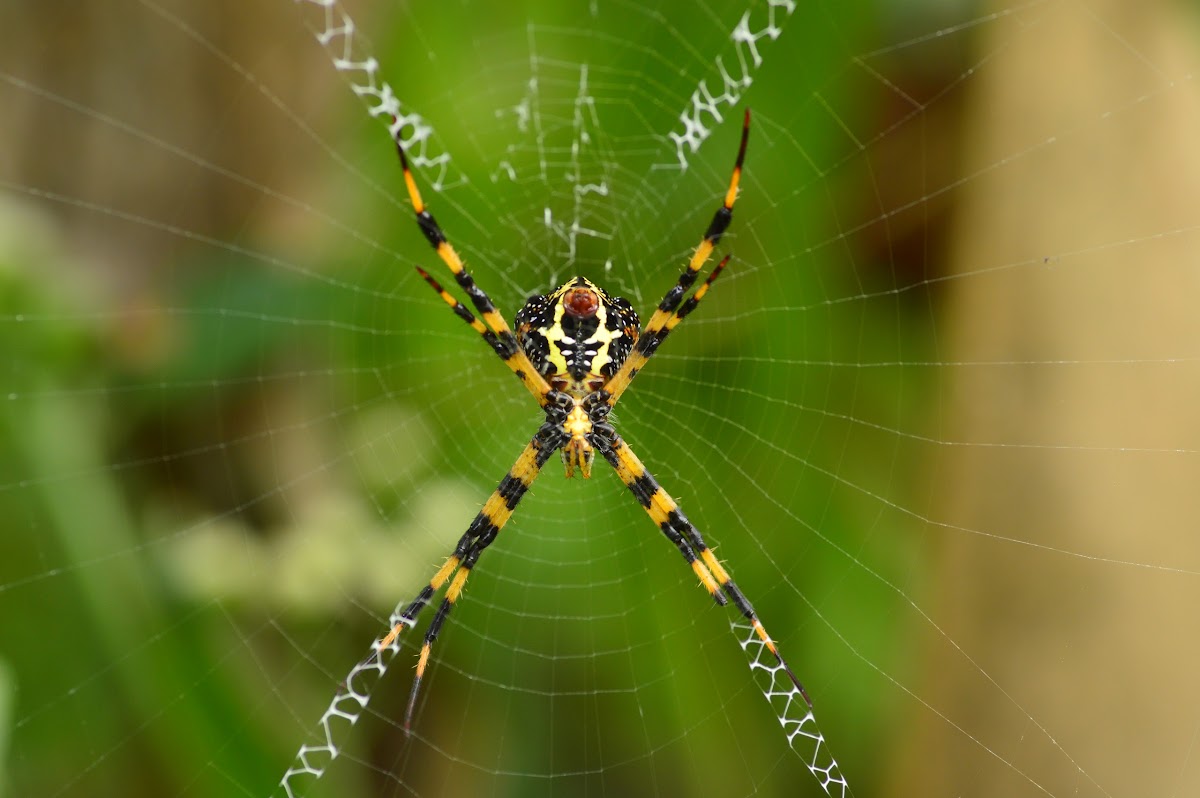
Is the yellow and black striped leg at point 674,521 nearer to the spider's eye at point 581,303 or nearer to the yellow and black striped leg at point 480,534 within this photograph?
the yellow and black striped leg at point 480,534

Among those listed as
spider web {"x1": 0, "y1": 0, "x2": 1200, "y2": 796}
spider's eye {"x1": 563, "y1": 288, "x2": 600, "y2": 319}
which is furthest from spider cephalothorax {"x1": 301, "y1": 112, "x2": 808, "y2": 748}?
spider web {"x1": 0, "y1": 0, "x2": 1200, "y2": 796}

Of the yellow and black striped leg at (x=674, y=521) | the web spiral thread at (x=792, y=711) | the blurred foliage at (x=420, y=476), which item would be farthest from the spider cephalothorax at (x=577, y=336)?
the web spiral thread at (x=792, y=711)

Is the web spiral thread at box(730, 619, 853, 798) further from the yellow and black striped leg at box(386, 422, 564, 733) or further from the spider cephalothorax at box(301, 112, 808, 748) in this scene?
the yellow and black striped leg at box(386, 422, 564, 733)

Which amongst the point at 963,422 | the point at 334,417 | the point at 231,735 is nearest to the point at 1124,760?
the point at 963,422

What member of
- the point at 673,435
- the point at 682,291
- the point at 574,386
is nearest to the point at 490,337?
the point at 574,386

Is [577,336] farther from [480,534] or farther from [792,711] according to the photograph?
[792,711]
